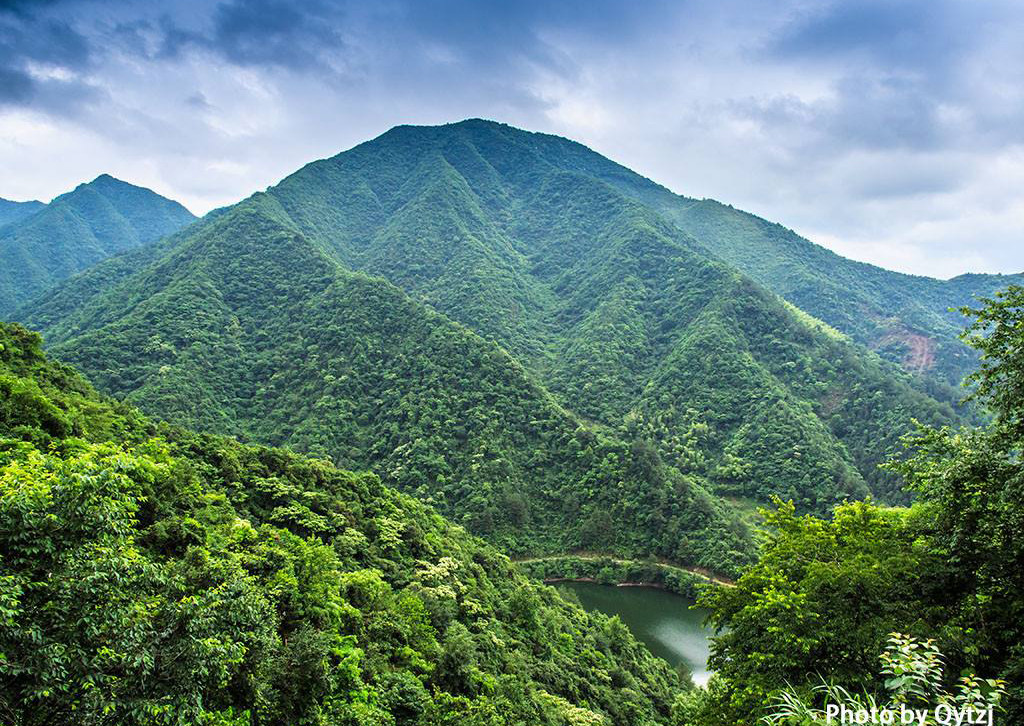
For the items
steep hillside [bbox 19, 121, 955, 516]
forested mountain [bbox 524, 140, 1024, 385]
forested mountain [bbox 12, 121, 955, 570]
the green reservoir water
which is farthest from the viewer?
forested mountain [bbox 524, 140, 1024, 385]

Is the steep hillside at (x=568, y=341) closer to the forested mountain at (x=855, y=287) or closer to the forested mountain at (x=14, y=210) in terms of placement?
the forested mountain at (x=855, y=287)

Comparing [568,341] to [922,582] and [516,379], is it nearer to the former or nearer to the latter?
[516,379]

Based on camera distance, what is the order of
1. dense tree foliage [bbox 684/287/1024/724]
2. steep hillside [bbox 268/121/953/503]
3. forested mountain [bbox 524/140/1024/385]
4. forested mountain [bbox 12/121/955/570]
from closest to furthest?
1. dense tree foliage [bbox 684/287/1024/724]
2. forested mountain [bbox 12/121/955/570]
3. steep hillside [bbox 268/121/953/503]
4. forested mountain [bbox 524/140/1024/385]

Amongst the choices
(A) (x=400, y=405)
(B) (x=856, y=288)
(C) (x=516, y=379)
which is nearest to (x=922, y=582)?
(A) (x=400, y=405)

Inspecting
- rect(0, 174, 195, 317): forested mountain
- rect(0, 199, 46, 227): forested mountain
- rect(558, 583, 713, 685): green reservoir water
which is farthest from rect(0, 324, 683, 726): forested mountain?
rect(0, 199, 46, 227): forested mountain

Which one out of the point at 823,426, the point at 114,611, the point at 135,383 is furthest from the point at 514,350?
the point at 114,611

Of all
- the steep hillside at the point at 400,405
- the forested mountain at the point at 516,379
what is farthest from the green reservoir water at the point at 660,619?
the forested mountain at the point at 516,379

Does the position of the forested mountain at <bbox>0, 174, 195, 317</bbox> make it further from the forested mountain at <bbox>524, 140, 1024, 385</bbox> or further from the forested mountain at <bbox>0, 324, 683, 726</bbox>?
the forested mountain at <bbox>524, 140, 1024, 385</bbox>

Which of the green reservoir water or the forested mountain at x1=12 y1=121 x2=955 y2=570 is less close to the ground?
the forested mountain at x1=12 y1=121 x2=955 y2=570
